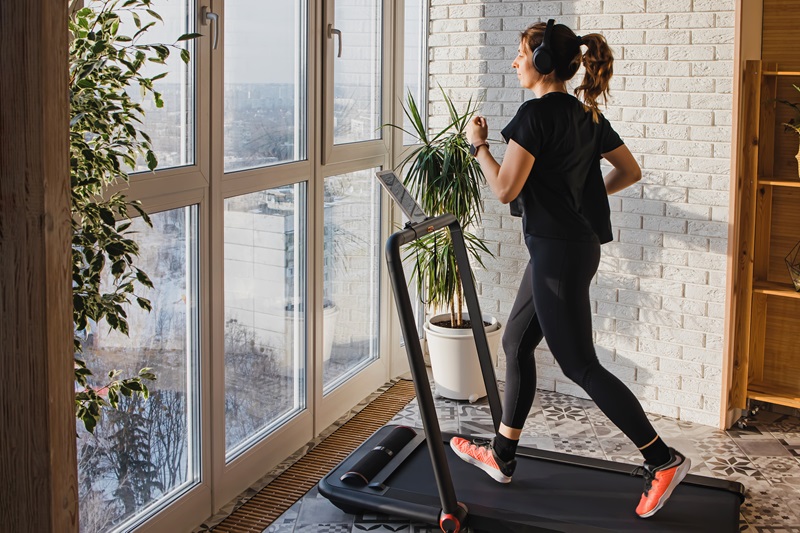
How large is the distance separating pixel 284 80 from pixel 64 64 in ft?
6.32

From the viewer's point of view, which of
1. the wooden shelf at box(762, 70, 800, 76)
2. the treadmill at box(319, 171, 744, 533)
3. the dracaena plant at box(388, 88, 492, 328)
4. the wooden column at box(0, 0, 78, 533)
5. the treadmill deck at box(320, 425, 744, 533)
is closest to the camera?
the wooden column at box(0, 0, 78, 533)

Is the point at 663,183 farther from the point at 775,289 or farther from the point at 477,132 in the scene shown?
the point at 477,132

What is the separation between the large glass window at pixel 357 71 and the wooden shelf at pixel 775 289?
186 cm

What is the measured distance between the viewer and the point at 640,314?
4.26 meters

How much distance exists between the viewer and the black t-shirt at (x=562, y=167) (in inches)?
115

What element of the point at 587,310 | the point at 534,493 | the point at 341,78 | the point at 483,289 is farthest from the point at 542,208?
the point at 483,289

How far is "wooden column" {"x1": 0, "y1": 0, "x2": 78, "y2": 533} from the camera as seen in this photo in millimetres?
1606

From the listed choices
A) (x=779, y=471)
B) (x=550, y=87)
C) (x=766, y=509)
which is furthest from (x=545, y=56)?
(x=779, y=471)

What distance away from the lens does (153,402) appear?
2895 millimetres

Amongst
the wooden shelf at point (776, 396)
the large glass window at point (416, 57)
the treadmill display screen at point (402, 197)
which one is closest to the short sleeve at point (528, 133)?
the treadmill display screen at point (402, 197)

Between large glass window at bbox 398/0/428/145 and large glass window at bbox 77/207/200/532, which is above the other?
large glass window at bbox 398/0/428/145

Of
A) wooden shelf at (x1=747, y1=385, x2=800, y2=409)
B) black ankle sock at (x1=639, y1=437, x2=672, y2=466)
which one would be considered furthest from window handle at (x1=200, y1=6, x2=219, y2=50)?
wooden shelf at (x1=747, y1=385, x2=800, y2=409)

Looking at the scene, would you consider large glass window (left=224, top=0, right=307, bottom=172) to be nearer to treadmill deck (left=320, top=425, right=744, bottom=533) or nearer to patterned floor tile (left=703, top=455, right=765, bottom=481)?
treadmill deck (left=320, top=425, right=744, bottom=533)

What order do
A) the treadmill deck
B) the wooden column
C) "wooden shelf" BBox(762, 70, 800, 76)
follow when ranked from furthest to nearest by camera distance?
"wooden shelf" BBox(762, 70, 800, 76), the treadmill deck, the wooden column
